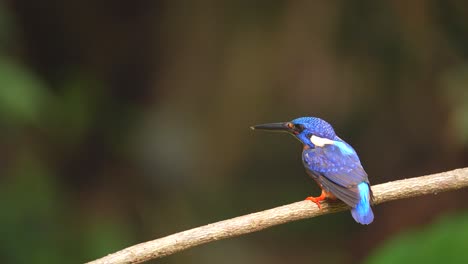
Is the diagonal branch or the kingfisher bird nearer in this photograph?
the diagonal branch

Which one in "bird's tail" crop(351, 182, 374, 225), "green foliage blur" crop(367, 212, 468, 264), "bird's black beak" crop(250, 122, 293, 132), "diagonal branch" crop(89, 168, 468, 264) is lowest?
"green foliage blur" crop(367, 212, 468, 264)

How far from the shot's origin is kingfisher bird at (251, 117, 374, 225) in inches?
114

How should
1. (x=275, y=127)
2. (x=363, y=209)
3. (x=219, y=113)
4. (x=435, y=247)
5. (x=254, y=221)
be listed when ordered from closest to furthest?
(x=254, y=221), (x=363, y=209), (x=275, y=127), (x=435, y=247), (x=219, y=113)

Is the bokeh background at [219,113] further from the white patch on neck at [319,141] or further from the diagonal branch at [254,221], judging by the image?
the diagonal branch at [254,221]

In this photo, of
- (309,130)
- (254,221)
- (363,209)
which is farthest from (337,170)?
(254,221)

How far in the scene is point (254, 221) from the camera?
268 centimetres

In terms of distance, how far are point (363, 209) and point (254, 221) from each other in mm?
493

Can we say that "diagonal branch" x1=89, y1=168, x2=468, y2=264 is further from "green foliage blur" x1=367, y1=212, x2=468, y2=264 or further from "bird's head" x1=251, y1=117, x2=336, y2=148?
"green foliage blur" x1=367, y1=212, x2=468, y2=264

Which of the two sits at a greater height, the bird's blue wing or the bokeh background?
the bird's blue wing

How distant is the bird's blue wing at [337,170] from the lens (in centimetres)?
294

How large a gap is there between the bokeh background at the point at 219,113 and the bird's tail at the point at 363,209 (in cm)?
233

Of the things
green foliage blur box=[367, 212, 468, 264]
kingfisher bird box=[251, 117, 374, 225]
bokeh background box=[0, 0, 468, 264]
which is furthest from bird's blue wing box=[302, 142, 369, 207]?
bokeh background box=[0, 0, 468, 264]

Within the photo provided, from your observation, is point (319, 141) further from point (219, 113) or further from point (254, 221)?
point (219, 113)

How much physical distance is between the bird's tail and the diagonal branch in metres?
0.04
